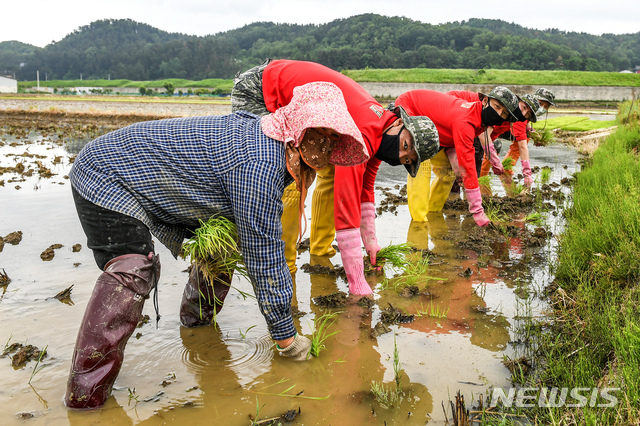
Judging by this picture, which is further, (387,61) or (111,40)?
(111,40)

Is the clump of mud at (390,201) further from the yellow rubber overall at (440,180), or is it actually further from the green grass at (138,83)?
the green grass at (138,83)

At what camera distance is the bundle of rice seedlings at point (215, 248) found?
278 centimetres

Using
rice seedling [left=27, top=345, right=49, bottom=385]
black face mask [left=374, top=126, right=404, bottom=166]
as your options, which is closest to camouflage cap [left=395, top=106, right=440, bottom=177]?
black face mask [left=374, top=126, right=404, bottom=166]

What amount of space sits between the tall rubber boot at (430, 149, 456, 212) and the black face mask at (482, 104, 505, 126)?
812 mm

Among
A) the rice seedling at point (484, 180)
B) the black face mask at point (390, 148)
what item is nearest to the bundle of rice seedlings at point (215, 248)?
the black face mask at point (390, 148)

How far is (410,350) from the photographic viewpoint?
319 cm

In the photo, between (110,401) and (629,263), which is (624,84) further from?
(110,401)

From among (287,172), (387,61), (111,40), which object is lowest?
(287,172)

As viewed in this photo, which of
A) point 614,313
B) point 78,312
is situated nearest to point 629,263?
point 614,313

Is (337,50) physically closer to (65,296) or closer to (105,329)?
(65,296)

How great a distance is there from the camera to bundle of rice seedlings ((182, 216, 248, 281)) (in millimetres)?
2775

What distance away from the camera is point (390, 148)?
3.58 meters

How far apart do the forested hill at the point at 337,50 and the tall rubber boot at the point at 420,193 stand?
58.0m

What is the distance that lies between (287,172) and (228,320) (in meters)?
1.46
